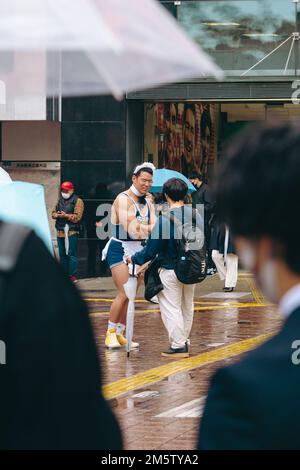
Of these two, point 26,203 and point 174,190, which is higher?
point 26,203

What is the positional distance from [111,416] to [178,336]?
8434 millimetres

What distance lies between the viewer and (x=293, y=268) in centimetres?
199

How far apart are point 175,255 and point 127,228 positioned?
2.20 feet

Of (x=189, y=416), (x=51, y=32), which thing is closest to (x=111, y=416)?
(x=51, y=32)

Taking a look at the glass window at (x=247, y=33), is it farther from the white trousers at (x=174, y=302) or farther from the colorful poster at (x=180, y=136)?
the white trousers at (x=174, y=302)

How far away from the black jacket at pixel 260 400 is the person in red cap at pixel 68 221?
1765 centimetres

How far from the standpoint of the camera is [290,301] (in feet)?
6.51

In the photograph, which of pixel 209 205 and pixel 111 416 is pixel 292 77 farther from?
pixel 111 416

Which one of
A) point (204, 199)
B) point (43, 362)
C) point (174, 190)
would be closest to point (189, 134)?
point (204, 199)

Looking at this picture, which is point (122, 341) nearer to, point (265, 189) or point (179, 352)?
point (179, 352)

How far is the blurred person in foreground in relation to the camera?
1883 mm

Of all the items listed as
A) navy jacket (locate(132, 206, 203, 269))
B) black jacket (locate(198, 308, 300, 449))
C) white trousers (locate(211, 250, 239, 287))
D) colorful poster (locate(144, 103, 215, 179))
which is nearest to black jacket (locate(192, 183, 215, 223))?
colorful poster (locate(144, 103, 215, 179))

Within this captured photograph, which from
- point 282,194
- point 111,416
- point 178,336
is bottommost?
point 178,336

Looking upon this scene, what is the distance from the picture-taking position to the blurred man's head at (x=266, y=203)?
6.48 feet
